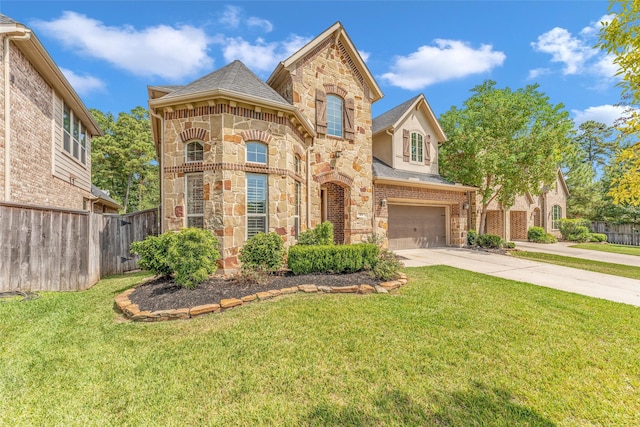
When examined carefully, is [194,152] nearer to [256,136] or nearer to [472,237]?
[256,136]

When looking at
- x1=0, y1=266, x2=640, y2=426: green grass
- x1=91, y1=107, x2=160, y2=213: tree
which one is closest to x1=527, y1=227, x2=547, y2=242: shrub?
x1=0, y1=266, x2=640, y2=426: green grass

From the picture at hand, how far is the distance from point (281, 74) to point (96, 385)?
32.3ft

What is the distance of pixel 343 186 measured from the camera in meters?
10.8

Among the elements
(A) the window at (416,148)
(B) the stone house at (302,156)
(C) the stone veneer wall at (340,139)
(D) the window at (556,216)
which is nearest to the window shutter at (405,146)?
(B) the stone house at (302,156)

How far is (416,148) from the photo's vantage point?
13.7 m

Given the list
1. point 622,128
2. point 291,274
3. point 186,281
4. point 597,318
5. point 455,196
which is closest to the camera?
point 622,128

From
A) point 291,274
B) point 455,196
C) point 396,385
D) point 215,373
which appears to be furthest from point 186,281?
point 455,196

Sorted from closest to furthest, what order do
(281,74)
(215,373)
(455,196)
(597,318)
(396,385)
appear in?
(396,385), (215,373), (597,318), (281,74), (455,196)

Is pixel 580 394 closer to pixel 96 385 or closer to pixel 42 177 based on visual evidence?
pixel 96 385

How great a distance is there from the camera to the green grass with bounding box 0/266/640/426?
2373 millimetres

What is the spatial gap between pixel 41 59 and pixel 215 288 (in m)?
8.75

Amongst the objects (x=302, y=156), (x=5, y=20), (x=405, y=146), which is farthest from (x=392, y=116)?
(x=5, y=20)

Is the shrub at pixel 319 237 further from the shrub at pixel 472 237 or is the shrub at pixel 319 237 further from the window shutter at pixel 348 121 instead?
the shrub at pixel 472 237

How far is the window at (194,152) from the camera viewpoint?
7.15m
